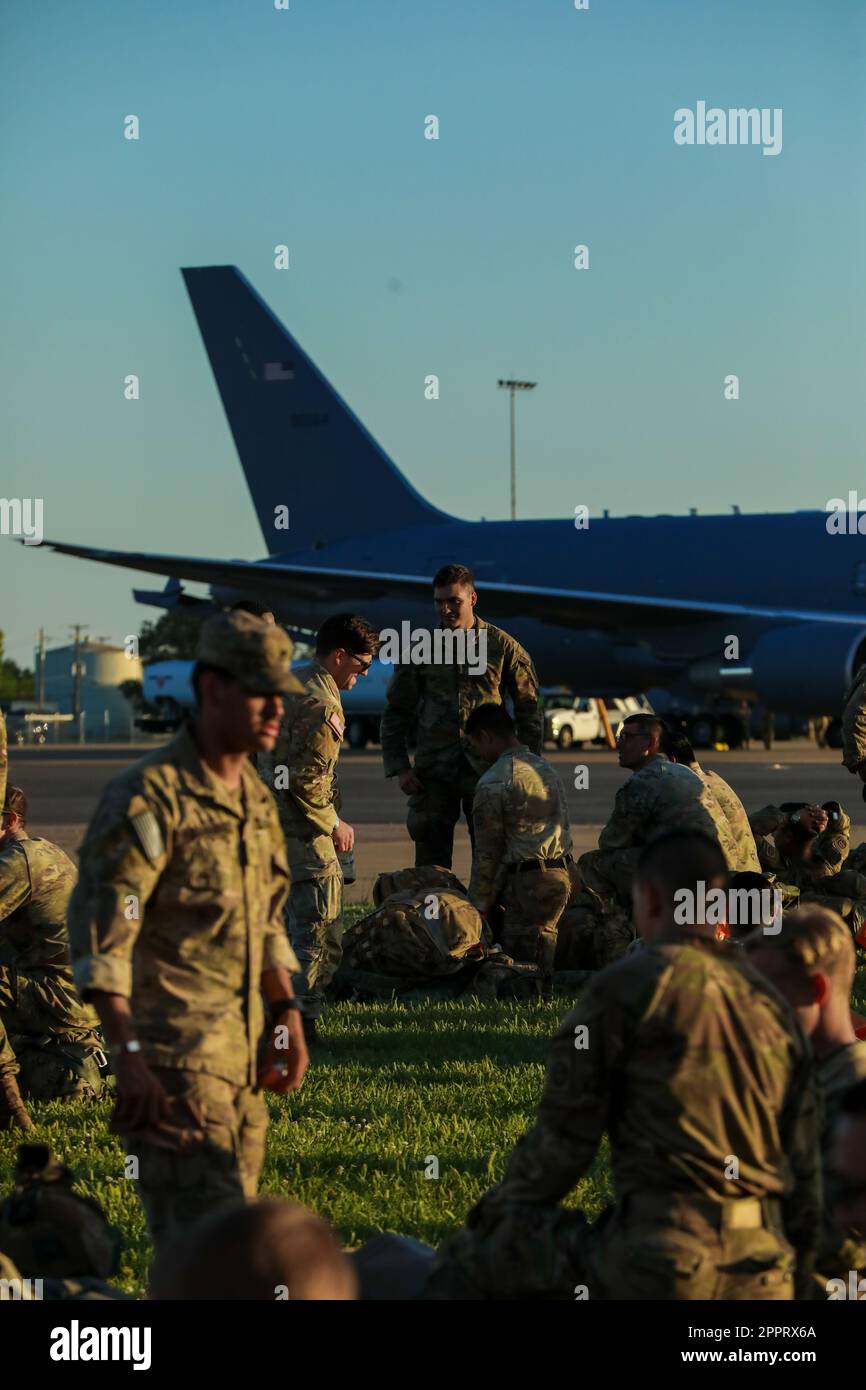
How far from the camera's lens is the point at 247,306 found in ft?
139

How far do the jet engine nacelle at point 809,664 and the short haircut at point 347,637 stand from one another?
77.1 ft

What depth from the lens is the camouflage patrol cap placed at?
4348mm

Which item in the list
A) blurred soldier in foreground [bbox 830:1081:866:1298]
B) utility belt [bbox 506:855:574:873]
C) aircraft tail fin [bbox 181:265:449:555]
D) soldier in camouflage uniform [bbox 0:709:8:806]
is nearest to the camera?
blurred soldier in foreground [bbox 830:1081:866:1298]

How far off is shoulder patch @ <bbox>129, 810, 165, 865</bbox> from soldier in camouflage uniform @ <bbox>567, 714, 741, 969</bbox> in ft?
18.2

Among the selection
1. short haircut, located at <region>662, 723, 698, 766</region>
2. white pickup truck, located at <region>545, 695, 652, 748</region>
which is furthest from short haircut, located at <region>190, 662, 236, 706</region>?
white pickup truck, located at <region>545, 695, 652, 748</region>

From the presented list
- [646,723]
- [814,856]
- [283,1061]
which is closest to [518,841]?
[646,723]

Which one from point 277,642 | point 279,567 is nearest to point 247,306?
point 279,567

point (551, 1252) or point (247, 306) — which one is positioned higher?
point (247, 306)

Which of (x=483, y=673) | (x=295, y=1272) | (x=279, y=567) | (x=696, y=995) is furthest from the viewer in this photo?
(x=279, y=567)

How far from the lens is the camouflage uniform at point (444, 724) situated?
11.2 meters

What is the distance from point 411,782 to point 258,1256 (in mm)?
7799

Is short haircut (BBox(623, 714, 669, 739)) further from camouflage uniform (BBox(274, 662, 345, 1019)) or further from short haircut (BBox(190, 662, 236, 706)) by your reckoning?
short haircut (BBox(190, 662, 236, 706))

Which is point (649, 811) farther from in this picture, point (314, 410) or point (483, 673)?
point (314, 410)

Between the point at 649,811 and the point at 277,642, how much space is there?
18.6 feet
